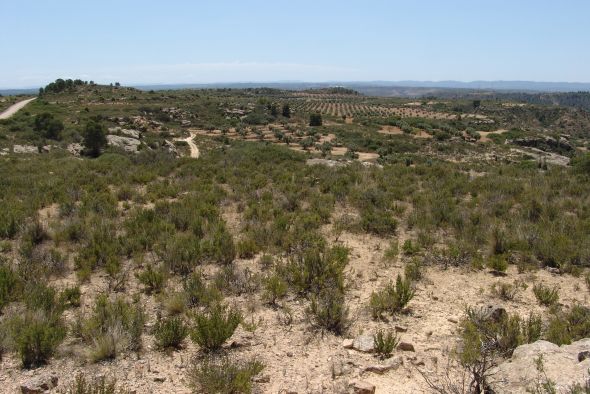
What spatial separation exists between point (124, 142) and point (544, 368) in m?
32.2

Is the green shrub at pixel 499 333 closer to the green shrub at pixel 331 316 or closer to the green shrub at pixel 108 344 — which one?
the green shrub at pixel 331 316

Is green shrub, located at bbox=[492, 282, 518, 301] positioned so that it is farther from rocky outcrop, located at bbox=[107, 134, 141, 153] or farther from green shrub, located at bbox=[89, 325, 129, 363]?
rocky outcrop, located at bbox=[107, 134, 141, 153]

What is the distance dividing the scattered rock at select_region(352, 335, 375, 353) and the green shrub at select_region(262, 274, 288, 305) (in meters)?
1.46

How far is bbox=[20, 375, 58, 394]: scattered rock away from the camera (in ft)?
13.0

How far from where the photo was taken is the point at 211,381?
399 cm

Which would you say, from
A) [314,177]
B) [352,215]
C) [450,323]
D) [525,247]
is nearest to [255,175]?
[314,177]

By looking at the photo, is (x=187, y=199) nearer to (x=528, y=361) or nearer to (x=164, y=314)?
(x=164, y=314)

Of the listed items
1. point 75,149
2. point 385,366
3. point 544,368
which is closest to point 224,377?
point 385,366

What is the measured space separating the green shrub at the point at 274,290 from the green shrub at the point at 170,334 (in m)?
1.42

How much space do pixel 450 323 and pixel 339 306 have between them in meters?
1.53

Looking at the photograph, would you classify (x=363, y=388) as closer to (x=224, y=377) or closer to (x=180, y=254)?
(x=224, y=377)

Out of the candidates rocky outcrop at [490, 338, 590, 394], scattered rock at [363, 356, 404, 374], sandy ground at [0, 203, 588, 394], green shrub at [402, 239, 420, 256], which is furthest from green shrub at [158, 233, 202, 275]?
rocky outcrop at [490, 338, 590, 394]

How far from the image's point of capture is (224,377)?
4.05 m

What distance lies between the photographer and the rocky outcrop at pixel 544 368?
353 centimetres
